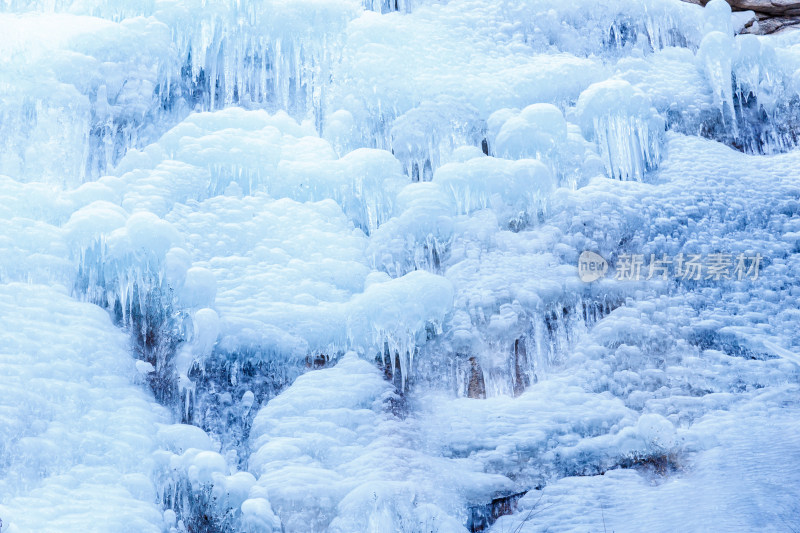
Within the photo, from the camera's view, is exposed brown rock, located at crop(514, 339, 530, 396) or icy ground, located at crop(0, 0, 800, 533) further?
exposed brown rock, located at crop(514, 339, 530, 396)

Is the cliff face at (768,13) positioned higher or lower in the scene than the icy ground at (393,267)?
higher

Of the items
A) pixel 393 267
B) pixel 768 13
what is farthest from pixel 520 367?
pixel 768 13

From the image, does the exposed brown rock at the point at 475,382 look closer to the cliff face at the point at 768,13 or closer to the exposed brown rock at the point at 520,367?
the exposed brown rock at the point at 520,367

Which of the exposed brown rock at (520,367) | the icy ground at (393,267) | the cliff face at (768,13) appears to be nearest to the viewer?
the icy ground at (393,267)

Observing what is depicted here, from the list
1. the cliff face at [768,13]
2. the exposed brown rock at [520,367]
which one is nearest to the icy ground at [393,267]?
→ the exposed brown rock at [520,367]

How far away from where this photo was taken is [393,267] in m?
5.94

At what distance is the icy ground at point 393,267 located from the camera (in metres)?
4.82

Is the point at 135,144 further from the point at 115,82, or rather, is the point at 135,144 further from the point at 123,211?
the point at 123,211

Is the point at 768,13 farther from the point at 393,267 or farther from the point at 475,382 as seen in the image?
the point at 475,382

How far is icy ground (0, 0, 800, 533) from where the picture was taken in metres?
4.82

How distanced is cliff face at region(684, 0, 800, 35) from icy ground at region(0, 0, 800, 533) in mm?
264

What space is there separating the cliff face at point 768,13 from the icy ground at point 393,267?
26 cm

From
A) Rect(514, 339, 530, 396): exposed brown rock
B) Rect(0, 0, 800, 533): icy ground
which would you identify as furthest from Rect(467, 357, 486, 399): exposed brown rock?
Rect(514, 339, 530, 396): exposed brown rock

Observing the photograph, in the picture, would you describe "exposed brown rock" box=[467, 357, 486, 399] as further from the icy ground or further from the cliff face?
the cliff face
